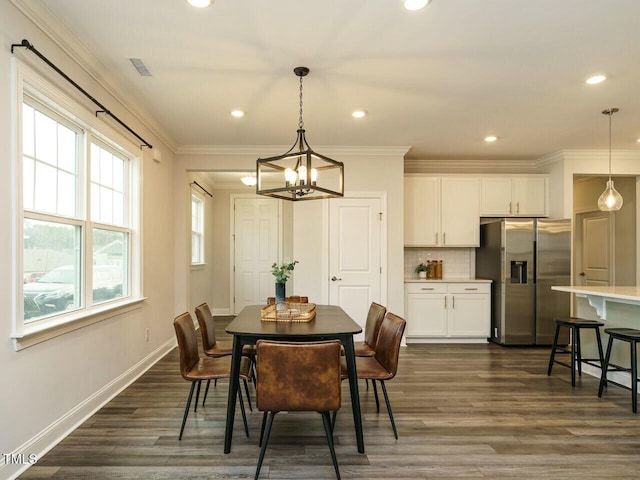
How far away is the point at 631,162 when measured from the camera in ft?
17.3

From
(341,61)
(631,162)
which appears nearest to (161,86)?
(341,61)

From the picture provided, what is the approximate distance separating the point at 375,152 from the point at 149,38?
314cm

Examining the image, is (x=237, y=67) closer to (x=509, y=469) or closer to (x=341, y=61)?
(x=341, y=61)

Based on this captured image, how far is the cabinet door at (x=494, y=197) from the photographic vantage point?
5457 millimetres

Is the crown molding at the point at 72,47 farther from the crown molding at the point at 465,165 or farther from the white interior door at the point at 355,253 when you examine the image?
the crown molding at the point at 465,165

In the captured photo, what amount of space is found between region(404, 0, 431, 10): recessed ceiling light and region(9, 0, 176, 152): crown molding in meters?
2.05

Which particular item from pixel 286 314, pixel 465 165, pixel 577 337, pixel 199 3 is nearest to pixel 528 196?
pixel 465 165

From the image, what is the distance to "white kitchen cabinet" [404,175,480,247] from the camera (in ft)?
17.8

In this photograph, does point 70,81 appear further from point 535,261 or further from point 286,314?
point 535,261

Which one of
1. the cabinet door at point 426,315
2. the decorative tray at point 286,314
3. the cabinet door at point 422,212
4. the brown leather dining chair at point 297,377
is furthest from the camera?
the cabinet door at point 422,212

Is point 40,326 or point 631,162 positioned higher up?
point 631,162

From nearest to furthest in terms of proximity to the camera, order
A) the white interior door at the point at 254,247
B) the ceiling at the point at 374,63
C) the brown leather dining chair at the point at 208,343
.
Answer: the ceiling at the point at 374,63, the brown leather dining chair at the point at 208,343, the white interior door at the point at 254,247

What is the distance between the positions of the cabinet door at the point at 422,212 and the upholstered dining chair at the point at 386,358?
2.76 metres

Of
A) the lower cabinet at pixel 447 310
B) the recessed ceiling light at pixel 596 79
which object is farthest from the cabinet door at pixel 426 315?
the recessed ceiling light at pixel 596 79
